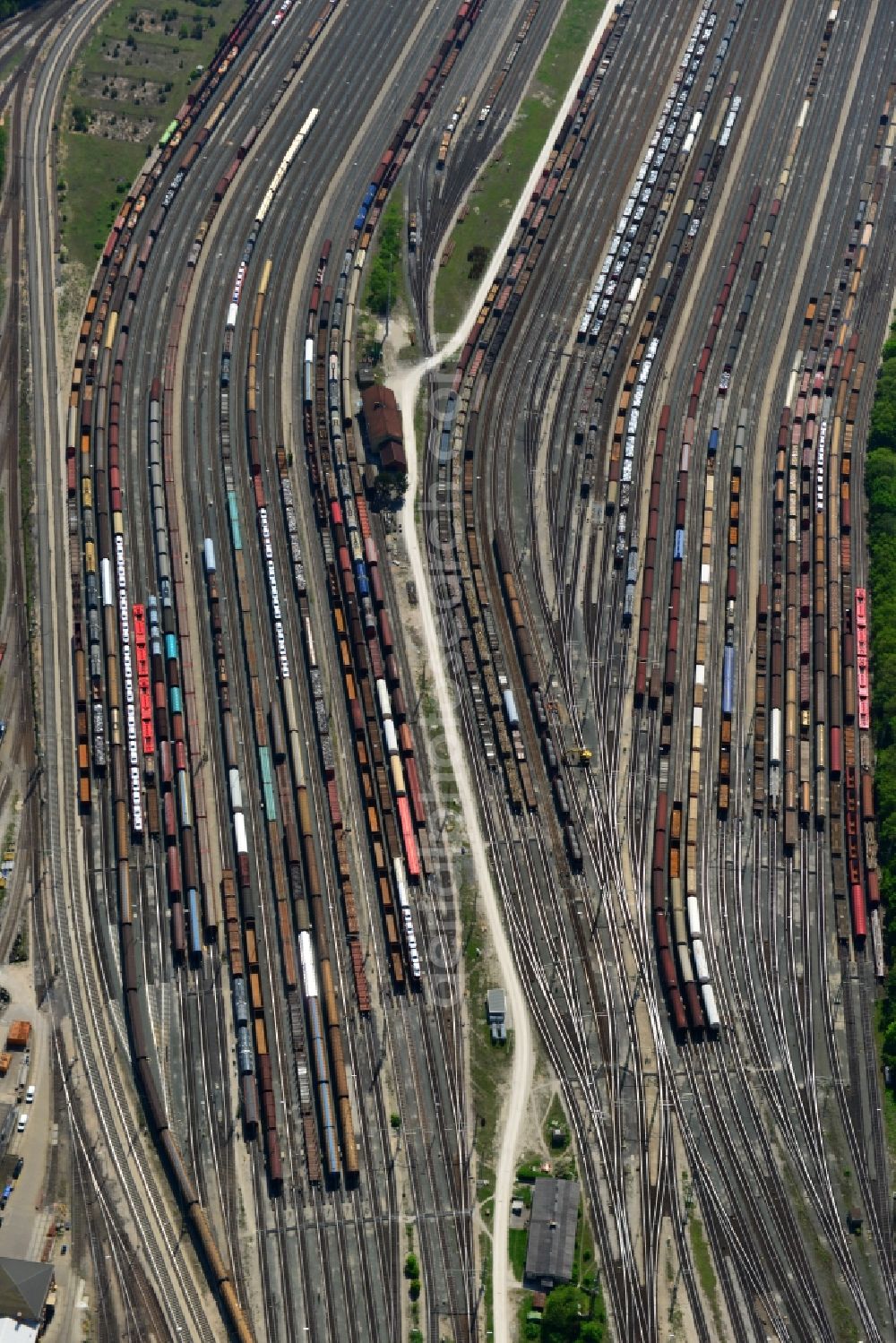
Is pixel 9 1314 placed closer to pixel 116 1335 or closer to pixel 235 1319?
pixel 116 1335

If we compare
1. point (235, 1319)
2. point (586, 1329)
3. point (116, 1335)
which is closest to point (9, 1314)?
point (116, 1335)

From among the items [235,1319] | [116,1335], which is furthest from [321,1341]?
[116,1335]

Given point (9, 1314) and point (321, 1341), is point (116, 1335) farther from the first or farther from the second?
point (321, 1341)

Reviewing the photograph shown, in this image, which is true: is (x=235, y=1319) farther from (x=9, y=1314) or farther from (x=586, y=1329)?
(x=586, y=1329)

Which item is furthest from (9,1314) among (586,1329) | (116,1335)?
(586,1329)
